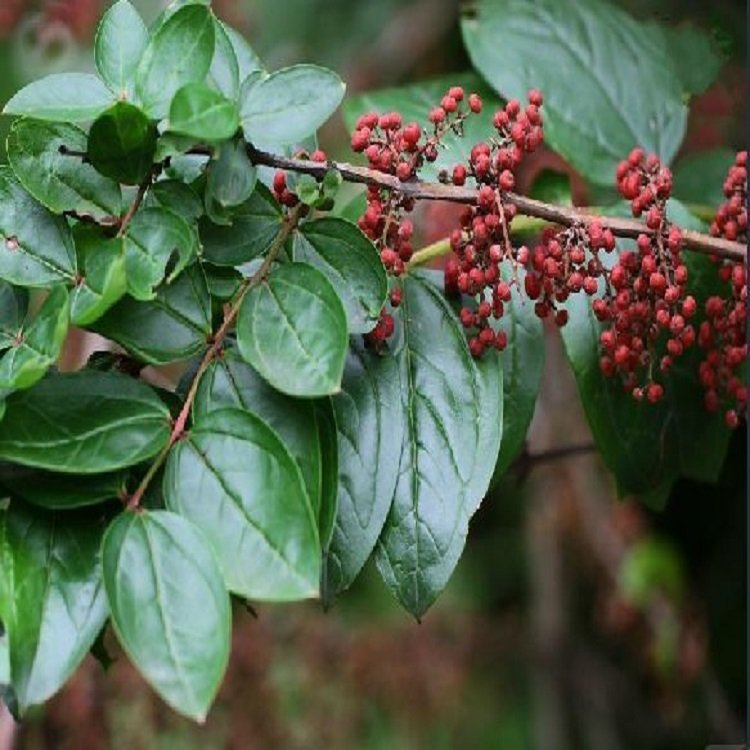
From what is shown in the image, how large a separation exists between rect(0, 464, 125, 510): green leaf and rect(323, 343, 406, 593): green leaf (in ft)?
0.44

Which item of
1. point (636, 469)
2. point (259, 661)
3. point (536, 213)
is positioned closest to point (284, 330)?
point (536, 213)

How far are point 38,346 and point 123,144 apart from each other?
115mm

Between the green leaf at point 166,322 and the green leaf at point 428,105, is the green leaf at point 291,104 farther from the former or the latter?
the green leaf at point 428,105

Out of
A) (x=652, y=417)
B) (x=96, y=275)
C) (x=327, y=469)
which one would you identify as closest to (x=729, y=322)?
(x=652, y=417)

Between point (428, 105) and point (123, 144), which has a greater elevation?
point (123, 144)

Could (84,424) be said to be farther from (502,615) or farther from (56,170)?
(502,615)

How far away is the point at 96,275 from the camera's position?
71cm

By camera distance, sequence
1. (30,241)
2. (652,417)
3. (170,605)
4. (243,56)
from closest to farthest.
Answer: (170,605) → (30,241) → (243,56) → (652,417)

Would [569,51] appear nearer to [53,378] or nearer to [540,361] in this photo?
[540,361]

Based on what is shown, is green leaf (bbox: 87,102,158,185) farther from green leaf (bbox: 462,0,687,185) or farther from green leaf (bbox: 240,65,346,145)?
green leaf (bbox: 462,0,687,185)

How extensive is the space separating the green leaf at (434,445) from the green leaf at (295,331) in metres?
0.11

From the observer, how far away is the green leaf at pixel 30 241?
0.73 metres

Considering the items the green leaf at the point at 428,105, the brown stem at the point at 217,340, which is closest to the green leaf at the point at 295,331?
the brown stem at the point at 217,340

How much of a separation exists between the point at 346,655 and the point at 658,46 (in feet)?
3.07
